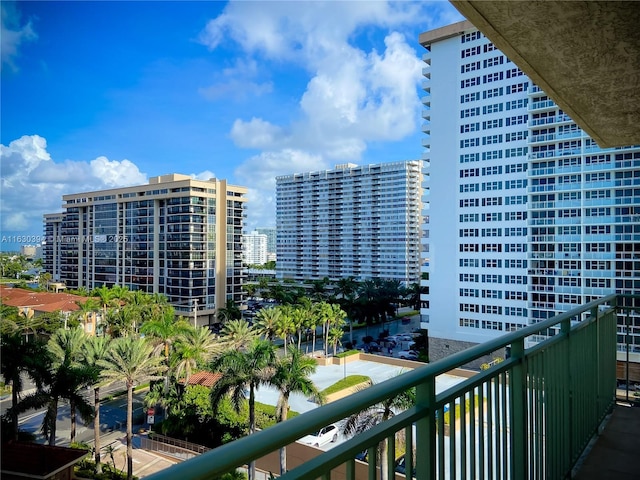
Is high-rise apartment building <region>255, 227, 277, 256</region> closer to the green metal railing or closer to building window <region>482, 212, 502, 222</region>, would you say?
building window <region>482, 212, 502, 222</region>

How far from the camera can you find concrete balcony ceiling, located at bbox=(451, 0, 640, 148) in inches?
51.0

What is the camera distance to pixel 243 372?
12133 millimetres

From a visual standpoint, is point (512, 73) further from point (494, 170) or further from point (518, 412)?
point (518, 412)

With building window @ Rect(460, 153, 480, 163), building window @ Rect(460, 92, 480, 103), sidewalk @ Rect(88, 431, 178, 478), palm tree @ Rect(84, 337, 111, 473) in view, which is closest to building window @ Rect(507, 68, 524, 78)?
building window @ Rect(460, 92, 480, 103)

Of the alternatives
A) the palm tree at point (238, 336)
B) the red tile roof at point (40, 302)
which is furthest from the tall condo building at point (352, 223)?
the palm tree at point (238, 336)

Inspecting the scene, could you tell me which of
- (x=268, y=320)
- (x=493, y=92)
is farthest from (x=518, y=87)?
(x=268, y=320)

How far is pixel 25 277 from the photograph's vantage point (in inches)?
1688

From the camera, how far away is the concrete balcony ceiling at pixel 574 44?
1295 mm

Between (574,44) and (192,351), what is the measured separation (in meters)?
15.9

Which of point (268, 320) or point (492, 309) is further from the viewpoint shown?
point (492, 309)

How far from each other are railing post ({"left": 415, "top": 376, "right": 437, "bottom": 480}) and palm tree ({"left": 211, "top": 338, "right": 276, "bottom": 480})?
11667 mm

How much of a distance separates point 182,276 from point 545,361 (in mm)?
33299

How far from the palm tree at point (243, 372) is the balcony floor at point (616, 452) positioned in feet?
33.3

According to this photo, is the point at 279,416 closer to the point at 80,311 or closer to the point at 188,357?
the point at 188,357
